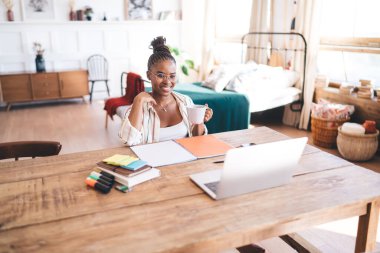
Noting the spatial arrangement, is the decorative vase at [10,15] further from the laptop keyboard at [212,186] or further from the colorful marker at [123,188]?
the laptop keyboard at [212,186]

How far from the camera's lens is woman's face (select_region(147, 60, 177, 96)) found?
177 centimetres

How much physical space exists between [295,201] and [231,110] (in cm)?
279

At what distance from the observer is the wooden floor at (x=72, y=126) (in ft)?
12.8

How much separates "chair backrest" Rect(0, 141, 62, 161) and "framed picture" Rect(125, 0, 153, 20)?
532cm

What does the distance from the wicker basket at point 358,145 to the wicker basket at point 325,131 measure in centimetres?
27

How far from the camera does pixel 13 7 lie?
5855 mm

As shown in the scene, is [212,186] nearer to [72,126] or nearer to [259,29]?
[72,126]

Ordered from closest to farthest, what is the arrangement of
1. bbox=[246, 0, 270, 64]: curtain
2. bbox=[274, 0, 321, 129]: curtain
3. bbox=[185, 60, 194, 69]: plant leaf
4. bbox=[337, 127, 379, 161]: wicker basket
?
1. bbox=[337, 127, 379, 161]: wicker basket
2. bbox=[274, 0, 321, 129]: curtain
3. bbox=[246, 0, 270, 64]: curtain
4. bbox=[185, 60, 194, 69]: plant leaf

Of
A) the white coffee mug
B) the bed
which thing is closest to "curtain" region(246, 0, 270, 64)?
the bed

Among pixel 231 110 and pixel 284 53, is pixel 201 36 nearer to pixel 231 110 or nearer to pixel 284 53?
pixel 284 53

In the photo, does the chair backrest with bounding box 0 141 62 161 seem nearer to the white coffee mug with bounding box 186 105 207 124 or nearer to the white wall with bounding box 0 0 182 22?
the white coffee mug with bounding box 186 105 207 124

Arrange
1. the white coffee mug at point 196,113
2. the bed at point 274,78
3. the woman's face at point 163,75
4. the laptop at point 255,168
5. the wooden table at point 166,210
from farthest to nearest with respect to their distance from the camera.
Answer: the bed at point 274,78
the woman's face at point 163,75
the white coffee mug at point 196,113
the laptop at point 255,168
the wooden table at point 166,210

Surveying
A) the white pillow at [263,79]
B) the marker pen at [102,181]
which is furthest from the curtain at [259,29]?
the marker pen at [102,181]

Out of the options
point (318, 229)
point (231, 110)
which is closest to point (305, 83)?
point (231, 110)
